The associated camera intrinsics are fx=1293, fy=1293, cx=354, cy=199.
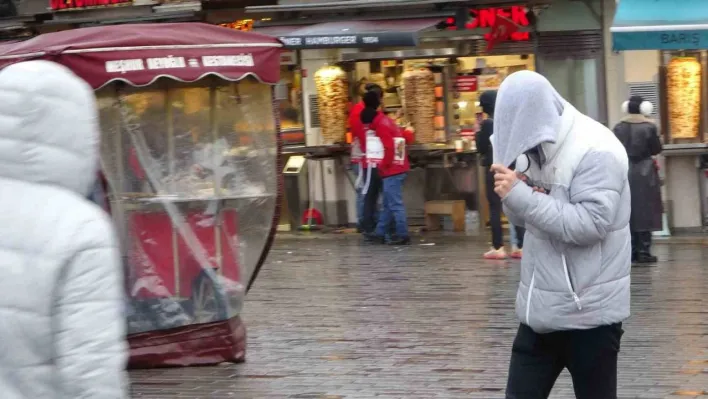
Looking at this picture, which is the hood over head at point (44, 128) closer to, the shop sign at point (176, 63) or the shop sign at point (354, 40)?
the shop sign at point (176, 63)

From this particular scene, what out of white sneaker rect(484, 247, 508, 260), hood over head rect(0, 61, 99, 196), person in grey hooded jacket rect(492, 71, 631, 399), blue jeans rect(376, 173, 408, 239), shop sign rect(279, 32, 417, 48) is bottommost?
white sneaker rect(484, 247, 508, 260)

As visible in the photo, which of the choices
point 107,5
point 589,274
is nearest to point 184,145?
point 589,274

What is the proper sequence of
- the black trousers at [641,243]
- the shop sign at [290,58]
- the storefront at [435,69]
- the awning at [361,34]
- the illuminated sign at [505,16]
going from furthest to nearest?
the shop sign at [290,58]
the illuminated sign at [505,16]
the storefront at [435,69]
the awning at [361,34]
the black trousers at [641,243]

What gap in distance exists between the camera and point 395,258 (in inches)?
606

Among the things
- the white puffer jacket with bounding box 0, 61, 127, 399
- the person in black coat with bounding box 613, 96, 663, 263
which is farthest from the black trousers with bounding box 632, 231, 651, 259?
the white puffer jacket with bounding box 0, 61, 127, 399

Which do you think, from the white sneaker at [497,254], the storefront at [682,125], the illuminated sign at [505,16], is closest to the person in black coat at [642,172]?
the white sneaker at [497,254]

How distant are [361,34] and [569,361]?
1215cm

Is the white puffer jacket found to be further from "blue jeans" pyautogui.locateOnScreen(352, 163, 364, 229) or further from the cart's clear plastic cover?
→ "blue jeans" pyautogui.locateOnScreen(352, 163, 364, 229)

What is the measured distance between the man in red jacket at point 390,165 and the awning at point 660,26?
3211 millimetres

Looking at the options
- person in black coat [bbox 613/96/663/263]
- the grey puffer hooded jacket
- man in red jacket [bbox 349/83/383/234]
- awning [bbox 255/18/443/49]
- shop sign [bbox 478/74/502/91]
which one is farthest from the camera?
shop sign [bbox 478/74/502/91]

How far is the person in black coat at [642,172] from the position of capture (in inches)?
539

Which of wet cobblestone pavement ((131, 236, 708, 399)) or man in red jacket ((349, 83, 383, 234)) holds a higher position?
man in red jacket ((349, 83, 383, 234))

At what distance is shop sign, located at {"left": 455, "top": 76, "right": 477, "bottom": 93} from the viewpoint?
18.3 meters

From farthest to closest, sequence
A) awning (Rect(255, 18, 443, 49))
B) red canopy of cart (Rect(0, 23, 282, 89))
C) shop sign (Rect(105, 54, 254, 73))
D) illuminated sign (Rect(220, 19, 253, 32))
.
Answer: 1. illuminated sign (Rect(220, 19, 253, 32))
2. awning (Rect(255, 18, 443, 49))
3. shop sign (Rect(105, 54, 254, 73))
4. red canopy of cart (Rect(0, 23, 282, 89))
